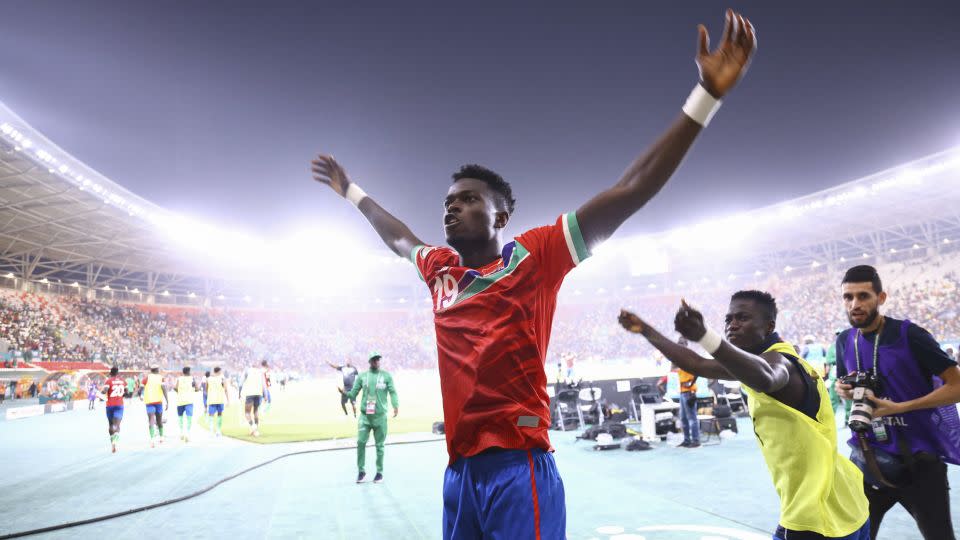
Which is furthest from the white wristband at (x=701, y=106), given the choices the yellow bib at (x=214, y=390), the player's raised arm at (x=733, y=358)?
the yellow bib at (x=214, y=390)

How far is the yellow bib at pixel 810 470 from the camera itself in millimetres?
2758

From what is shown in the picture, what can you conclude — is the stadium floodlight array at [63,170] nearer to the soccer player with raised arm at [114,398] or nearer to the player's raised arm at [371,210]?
the soccer player with raised arm at [114,398]

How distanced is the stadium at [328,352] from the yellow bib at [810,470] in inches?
67.2

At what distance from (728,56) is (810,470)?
2280 mm

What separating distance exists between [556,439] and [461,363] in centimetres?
1275

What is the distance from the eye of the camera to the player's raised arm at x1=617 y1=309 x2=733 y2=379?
2.47 meters

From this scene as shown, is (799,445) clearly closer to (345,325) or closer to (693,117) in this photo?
(693,117)

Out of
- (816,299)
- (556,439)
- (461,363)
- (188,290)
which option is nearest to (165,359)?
(188,290)

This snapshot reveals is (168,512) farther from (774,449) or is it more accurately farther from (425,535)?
(774,449)

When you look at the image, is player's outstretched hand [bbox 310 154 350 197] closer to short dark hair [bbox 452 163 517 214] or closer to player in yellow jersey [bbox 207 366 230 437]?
short dark hair [bbox 452 163 517 214]

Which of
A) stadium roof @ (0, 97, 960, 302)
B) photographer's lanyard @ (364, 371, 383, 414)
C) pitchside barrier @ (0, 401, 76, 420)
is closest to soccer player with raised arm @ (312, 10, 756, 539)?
photographer's lanyard @ (364, 371, 383, 414)

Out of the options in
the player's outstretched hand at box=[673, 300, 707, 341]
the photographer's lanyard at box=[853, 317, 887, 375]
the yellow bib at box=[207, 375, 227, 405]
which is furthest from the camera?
the yellow bib at box=[207, 375, 227, 405]

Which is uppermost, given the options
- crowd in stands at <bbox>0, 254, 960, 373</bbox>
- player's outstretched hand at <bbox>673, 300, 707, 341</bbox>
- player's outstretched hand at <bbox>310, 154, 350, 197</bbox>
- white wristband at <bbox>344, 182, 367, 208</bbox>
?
crowd in stands at <bbox>0, 254, 960, 373</bbox>

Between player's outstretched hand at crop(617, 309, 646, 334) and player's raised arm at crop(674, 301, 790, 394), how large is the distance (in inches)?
8.3
